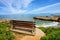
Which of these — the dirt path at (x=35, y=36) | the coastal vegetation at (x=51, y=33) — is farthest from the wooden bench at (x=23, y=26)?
the coastal vegetation at (x=51, y=33)

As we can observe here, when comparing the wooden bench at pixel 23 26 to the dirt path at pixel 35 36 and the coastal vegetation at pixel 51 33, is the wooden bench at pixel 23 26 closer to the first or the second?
the dirt path at pixel 35 36

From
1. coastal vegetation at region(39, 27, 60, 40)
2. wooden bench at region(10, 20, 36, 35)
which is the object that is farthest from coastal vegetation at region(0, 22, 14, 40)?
coastal vegetation at region(39, 27, 60, 40)

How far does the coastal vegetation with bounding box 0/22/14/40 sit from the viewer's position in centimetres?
315

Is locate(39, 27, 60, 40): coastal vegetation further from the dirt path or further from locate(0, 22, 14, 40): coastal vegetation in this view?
locate(0, 22, 14, 40): coastal vegetation

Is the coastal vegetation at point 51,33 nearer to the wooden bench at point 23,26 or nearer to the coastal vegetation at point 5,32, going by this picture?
the wooden bench at point 23,26

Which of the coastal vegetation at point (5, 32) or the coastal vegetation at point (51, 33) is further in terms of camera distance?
the coastal vegetation at point (5, 32)

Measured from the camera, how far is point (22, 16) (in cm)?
326

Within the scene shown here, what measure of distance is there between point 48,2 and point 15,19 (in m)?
0.70

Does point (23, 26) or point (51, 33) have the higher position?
point (23, 26)

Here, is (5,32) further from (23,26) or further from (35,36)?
(35,36)

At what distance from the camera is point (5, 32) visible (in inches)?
127

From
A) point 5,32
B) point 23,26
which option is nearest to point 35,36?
point 23,26

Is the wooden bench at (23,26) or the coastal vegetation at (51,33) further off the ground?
the wooden bench at (23,26)

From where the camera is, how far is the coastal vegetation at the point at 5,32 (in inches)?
124
